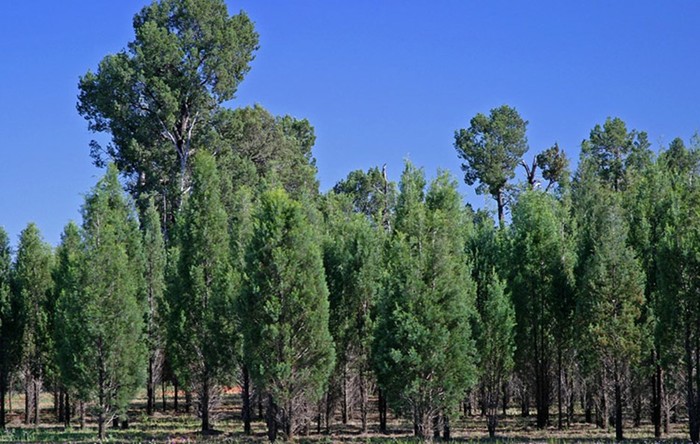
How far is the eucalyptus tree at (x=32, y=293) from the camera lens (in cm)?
3606

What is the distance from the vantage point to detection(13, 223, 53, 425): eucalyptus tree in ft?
118

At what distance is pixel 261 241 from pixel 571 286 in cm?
1363

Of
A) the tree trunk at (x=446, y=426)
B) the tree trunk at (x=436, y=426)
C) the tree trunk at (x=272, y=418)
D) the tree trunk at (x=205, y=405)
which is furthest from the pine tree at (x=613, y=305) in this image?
the tree trunk at (x=205, y=405)

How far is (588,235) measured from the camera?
31.0 m

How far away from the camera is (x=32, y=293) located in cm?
3631

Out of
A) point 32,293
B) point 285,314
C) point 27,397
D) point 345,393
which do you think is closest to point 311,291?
point 285,314

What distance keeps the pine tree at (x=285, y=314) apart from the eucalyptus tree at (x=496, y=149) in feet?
114

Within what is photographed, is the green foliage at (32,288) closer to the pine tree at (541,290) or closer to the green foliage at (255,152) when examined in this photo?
the green foliage at (255,152)

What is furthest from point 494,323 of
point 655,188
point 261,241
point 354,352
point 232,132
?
point 232,132

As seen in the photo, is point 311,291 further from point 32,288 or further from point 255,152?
point 255,152

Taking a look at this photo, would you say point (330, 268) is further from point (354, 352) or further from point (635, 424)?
point (635, 424)

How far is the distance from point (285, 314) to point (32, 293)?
60.5 ft

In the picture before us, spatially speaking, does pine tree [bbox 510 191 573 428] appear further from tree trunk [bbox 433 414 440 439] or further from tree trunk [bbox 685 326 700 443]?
tree trunk [bbox 685 326 700 443]

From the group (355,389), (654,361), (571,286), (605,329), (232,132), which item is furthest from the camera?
(232,132)
